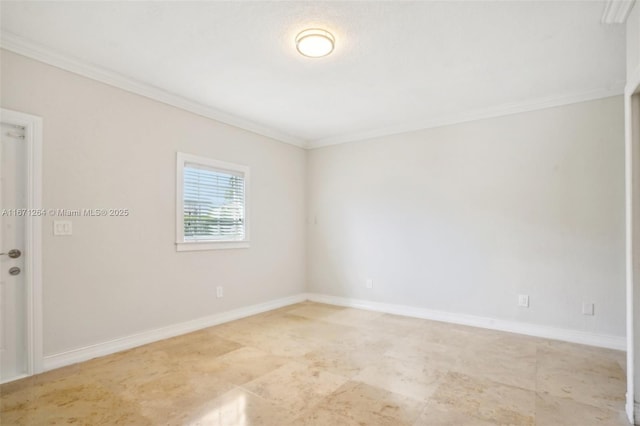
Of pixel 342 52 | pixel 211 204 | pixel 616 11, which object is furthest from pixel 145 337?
pixel 616 11

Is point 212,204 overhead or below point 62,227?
overhead

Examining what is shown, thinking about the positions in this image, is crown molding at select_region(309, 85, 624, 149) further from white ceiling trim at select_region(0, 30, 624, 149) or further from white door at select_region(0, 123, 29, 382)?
white door at select_region(0, 123, 29, 382)

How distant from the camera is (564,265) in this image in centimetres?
364

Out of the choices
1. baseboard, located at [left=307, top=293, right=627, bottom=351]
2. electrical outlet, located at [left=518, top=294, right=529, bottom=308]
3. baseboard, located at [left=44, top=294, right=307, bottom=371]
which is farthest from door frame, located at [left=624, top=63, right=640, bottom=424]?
baseboard, located at [left=44, top=294, right=307, bottom=371]

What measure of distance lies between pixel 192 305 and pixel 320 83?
2883mm

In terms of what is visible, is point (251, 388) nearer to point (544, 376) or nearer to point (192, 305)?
point (192, 305)

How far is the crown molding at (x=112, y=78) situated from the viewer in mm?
2658

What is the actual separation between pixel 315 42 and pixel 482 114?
2.57m

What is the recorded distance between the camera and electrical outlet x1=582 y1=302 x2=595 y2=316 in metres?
3.48

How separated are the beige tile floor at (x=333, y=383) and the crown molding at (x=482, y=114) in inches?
102

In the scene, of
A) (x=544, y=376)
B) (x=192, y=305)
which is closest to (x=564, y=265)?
(x=544, y=376)

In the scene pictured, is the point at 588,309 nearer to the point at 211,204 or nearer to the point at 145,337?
the point at 211,204

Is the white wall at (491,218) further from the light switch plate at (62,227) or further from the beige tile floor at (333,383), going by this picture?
the light switch plate at (62,227)

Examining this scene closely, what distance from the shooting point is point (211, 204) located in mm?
4270
